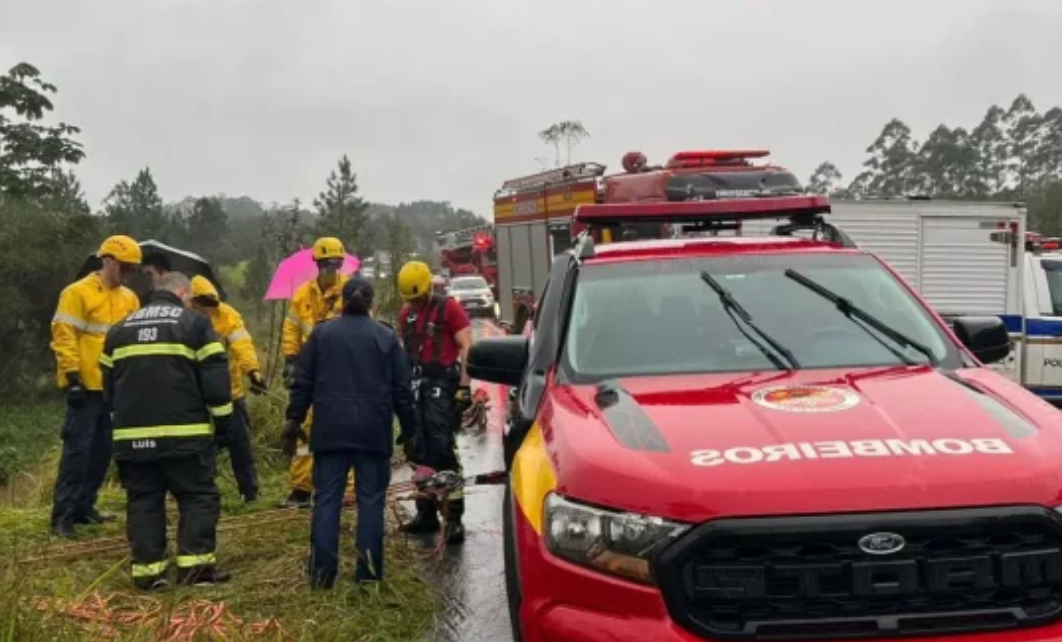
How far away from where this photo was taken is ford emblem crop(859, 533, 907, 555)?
259cm

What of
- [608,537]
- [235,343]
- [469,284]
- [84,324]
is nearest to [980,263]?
[235,343]

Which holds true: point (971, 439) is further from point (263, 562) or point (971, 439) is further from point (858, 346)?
point (263, 562)

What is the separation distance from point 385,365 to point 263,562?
146 centimetres

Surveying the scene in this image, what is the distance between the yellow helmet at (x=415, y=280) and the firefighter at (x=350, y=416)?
1.15 metres

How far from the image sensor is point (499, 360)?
13.7 feet

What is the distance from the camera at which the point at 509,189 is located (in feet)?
57.5

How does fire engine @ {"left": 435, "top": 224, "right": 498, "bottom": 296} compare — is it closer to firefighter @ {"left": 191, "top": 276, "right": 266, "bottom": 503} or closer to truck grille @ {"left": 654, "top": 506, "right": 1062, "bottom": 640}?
firefighter @ {"left": 191, "top": 276, "right": 266, "bottom": 503}

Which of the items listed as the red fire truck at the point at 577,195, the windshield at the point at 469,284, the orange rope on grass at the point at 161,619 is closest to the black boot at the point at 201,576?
the orange rope on grass at the point at 161,619

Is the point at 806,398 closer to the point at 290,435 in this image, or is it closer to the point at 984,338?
the point at 984,338

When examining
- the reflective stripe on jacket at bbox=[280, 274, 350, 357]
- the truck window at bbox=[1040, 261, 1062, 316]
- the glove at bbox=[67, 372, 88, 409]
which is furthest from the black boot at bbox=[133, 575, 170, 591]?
the truck window at bbox=[1040, 261, 1062, 316]

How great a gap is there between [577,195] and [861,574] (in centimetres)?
1157

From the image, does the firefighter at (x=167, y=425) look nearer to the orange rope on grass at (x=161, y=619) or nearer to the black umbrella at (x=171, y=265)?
the black umbrella at (x=171, y=265)

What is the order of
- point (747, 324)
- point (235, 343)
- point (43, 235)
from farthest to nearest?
point (43, 235) → point (235, 343) → point (747, 324)

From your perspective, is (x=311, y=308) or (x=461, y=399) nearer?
(x=461, y=399)
